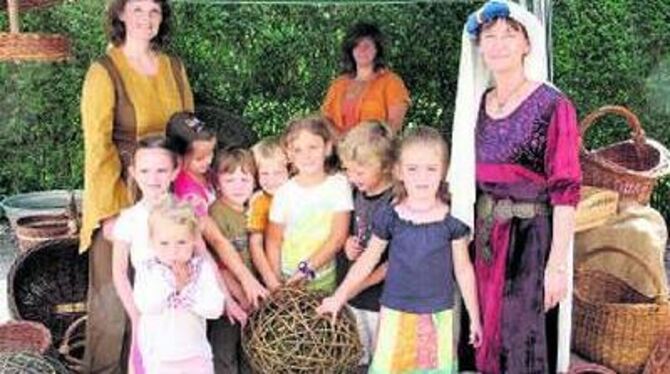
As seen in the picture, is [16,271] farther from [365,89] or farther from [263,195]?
[365,89]

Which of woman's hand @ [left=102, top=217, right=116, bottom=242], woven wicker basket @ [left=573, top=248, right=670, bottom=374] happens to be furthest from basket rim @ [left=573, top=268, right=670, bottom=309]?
woman's hand @ [left=102, top=217, right=116, bottom=242]

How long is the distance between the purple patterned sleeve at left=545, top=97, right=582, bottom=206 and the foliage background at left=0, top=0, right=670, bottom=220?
15.0 feet

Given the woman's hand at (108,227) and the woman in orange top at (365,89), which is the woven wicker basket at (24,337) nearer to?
the woman's hand at (108,227)

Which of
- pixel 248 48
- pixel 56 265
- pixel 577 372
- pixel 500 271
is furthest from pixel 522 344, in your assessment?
pixel 248 48

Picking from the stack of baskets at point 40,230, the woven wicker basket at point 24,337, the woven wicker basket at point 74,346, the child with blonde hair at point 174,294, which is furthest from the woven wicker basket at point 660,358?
the stack of baskets at point 40,230

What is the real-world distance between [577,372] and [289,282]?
4.24 ft

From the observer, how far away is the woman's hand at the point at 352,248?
4277mm

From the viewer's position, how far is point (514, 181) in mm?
3977

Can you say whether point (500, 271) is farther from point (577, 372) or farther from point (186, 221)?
point (186, 221)

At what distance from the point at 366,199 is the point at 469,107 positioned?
564 mm

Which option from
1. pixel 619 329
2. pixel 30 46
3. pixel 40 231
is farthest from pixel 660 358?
pixel 40 231

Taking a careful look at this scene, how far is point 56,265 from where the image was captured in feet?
19.5

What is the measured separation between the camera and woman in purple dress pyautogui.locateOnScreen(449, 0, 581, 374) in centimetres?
387

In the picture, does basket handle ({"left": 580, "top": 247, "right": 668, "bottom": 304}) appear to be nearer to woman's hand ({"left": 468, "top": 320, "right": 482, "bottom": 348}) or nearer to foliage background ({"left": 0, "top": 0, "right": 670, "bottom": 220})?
woman's hand ({"left": 468, "top": 320, "right": 482, "bottom": 348})
